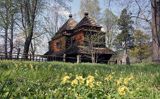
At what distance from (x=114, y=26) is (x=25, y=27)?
3418cm

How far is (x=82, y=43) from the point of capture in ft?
170

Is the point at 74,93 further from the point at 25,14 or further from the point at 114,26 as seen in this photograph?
the point at 114,26

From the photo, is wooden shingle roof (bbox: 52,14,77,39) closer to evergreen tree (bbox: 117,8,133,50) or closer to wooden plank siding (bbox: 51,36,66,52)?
wooden plank siding (bbox: 51,36,66,52)

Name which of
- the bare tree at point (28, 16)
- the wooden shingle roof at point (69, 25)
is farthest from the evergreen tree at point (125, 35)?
the bare tree at point (28, 16)

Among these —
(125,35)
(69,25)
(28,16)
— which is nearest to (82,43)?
(69,25)

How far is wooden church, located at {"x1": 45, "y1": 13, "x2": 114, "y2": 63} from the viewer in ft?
160

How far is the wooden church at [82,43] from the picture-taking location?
4868 cm

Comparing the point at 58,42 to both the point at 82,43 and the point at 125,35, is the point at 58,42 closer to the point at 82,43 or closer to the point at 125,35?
the point at 82,43

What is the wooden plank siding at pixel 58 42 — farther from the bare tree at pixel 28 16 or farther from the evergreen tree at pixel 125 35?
the evergreen tree at pixel 125 35

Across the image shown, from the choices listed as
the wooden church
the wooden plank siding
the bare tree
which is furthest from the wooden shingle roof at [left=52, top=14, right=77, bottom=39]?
the bare tree

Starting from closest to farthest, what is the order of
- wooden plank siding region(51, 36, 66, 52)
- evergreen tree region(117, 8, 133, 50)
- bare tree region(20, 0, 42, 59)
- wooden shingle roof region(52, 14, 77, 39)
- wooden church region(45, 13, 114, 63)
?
bare tree region(20, 0, 42, 59) → wooden church region(45, 13, 114, 63) → wooden plank siding region(51, 36, 66, 52) → wooden shingle roof region(52, 14, 77, 39) → evergreen tree region(117, 8, 133, 50)

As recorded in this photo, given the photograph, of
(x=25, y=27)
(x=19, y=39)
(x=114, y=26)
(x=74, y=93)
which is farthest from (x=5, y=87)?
(x=114, y=26)

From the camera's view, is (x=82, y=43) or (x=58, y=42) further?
(x=58, y=42)

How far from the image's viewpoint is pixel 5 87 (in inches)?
213
